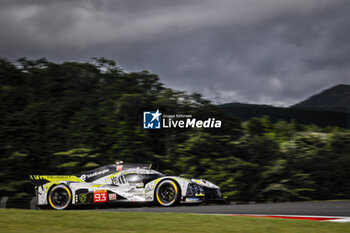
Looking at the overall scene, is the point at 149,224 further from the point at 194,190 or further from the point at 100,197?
the point at 100,197

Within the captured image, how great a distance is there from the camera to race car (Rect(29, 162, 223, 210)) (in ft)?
Result: 31.3

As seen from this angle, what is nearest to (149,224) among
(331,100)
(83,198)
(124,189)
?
(124,189)

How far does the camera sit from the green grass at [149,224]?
20.5 ft

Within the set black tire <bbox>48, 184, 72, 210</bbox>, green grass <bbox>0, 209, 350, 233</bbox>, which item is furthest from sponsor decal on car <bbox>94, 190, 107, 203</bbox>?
green grass <bbox>0, 209, 350, 233</bbox>

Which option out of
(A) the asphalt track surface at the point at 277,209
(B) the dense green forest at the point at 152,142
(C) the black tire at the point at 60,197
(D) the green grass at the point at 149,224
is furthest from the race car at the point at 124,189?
(B) the dense green forest at the point at 152,142

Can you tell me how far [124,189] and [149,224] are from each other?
3.14 metres

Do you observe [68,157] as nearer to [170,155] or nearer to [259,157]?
[170,155]

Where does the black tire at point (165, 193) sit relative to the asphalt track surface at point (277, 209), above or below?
above

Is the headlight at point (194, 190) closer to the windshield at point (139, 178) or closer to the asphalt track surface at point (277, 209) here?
the asphalt track surface at point (277, 209)

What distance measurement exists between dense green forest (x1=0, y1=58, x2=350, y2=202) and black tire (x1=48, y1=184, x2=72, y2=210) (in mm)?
3162

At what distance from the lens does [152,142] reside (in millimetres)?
14609

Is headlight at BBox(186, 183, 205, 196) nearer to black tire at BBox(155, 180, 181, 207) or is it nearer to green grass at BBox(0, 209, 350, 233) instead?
black tire at BBox(155, 180, 181, 207)

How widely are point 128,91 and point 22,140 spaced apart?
14.8ft

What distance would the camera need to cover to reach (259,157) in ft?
44.4
